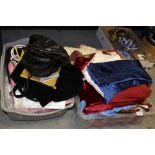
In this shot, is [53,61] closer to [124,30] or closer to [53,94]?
Answer: [53,94]

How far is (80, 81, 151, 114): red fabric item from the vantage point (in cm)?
134

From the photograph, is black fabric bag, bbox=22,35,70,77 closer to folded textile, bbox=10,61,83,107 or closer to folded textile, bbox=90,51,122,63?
folded textile, bbox=10,61,83,107

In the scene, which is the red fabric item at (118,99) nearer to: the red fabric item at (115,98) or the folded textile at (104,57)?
the red fabric item at (115,98)

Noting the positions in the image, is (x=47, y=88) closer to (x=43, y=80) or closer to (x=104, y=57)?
(x=43, y=80)

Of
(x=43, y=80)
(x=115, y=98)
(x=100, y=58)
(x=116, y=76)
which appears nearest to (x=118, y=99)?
(x=115, y=98)

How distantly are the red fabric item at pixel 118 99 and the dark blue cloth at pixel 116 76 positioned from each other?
3 centimetres

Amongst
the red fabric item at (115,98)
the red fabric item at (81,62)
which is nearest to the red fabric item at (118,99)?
the red fabric item at (115,98)

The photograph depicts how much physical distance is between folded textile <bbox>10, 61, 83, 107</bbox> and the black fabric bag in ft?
0.22

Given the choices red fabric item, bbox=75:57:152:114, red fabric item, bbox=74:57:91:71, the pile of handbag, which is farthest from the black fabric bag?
red fabric item, bbox=75:57:152:114

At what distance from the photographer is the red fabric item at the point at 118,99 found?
1339mm

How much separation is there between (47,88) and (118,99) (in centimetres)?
41

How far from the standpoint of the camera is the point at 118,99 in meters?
1.34
